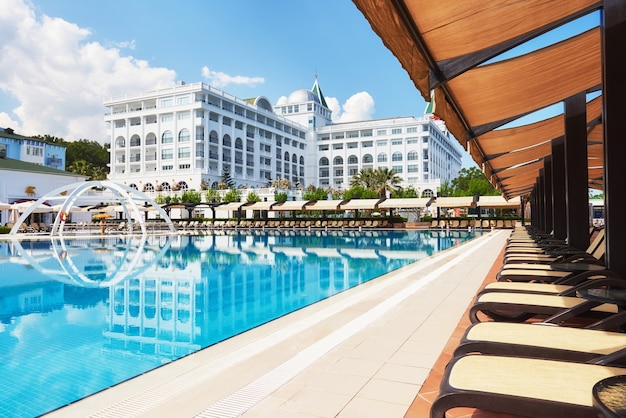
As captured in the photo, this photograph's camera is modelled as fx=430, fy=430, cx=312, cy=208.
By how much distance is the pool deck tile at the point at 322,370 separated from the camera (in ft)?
8.84

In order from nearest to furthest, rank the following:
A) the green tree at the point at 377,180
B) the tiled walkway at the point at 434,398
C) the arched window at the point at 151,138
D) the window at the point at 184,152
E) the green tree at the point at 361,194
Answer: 1. the tiled walkway at the point at 434,398
2. the green tree at the point at 361,194
3. the green tree at the point at 377,180
4. the window at the point at 184,152
5. the arched window at the point at 151,138

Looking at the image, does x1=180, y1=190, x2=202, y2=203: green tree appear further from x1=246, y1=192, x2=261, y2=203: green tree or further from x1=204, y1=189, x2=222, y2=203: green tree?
x1=246, y1=192, x2=261, y2=203: green tree

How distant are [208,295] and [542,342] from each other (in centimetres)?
692

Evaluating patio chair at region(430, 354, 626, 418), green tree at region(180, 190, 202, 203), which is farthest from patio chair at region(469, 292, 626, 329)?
green tree at region(180, 190, 202, 203)

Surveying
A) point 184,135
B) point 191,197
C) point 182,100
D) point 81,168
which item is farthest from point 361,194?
point 81,168

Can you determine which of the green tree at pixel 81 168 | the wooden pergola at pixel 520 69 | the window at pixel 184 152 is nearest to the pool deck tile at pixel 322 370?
the wooden pergola at pixel 520 69

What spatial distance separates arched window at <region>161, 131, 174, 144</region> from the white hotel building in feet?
0.45

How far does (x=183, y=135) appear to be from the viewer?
58.0 metres

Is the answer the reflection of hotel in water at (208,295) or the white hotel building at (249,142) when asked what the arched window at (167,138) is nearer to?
the white hotel building at (249,142)

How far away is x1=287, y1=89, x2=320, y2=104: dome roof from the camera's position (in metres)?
86.8

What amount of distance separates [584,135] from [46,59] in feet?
233

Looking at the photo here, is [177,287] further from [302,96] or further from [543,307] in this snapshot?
[302,96]

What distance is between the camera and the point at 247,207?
3550 cm

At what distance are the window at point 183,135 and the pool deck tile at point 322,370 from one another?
55.5 m
